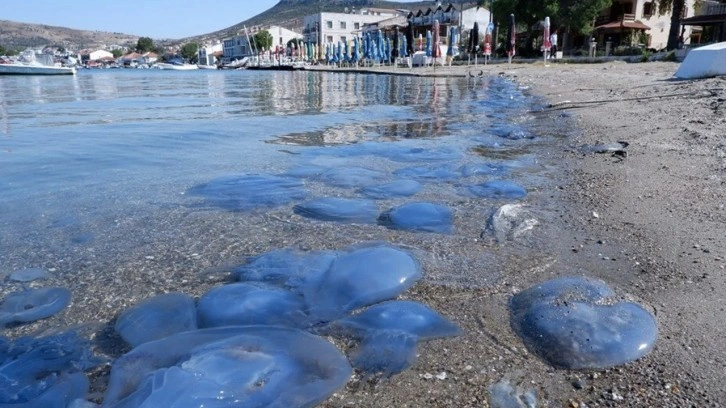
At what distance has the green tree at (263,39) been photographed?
9288 centimetres

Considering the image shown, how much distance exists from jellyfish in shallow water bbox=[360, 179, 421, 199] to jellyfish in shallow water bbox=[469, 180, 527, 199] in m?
0.52

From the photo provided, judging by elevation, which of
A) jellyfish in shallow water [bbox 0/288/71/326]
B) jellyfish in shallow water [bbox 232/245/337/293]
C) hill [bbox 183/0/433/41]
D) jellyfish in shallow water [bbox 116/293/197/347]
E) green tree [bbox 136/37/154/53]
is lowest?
jellyfish in shallow water [bbox 0/288/71/326]

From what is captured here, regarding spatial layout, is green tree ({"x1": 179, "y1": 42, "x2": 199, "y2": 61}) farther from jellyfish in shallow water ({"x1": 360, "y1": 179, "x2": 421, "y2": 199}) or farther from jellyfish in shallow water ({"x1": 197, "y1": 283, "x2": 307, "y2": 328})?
jellyfish in shallow water ({"x1": 197, "y1": 283, "x2": 307, "y2": 328})

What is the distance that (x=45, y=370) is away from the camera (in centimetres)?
189

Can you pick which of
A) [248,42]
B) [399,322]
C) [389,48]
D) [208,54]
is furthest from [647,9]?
[208,54]

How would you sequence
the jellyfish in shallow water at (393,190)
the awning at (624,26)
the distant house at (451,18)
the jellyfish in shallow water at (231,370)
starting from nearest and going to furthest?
the jellyfish in shallow water at (231,370) < the jellyfish in shallow water at (393,190) < the awning at (624,26) < the distant house at (451,18)

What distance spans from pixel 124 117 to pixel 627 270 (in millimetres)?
10982

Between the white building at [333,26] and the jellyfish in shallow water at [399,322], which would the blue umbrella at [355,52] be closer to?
the white building at [333,26]

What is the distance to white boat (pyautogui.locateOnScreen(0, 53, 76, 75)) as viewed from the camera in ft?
134

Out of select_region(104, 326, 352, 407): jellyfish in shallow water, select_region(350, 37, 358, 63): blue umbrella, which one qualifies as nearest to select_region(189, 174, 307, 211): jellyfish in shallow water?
Answer: select_region(104, 326, 352, 407): jellyfish in shallow water

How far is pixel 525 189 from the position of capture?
429cm

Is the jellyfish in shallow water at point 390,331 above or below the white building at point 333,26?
below

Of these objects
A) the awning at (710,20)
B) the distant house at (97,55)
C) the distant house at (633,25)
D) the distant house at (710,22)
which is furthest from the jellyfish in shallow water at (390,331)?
the distant house at (97,55)

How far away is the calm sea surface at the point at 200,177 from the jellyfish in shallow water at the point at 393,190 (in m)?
0.11
